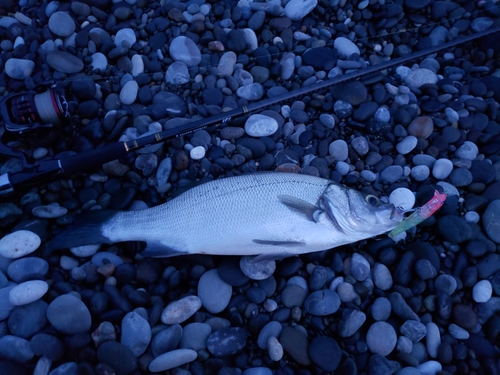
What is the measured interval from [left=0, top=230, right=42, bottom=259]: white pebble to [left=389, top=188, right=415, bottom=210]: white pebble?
9.81 ft

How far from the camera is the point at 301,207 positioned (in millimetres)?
2725

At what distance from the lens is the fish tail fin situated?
272 centimetres

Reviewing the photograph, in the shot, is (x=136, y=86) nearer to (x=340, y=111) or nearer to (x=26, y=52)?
(x=26, y=52)

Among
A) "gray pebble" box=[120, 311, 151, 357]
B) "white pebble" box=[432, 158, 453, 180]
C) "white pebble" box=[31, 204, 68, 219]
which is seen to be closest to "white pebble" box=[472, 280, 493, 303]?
"white pebble" box=[432, 158, 453, 180]

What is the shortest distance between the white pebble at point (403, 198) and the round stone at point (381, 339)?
104cm

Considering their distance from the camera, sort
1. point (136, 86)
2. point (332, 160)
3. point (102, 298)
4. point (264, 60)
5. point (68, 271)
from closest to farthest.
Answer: point (102, 298), point (68, 271), point (332, 160), point (136, 86), point (264, 60)

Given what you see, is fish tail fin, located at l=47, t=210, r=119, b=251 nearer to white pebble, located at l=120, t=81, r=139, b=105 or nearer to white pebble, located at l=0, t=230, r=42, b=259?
white pebble, located at l=0, t=230, r=42, b=259

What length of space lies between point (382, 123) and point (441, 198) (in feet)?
3.25

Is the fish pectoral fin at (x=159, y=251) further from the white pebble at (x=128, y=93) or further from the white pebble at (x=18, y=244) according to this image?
the white pebble at (x=128, y=93)

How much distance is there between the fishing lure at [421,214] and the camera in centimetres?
276

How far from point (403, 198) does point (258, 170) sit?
1313mm

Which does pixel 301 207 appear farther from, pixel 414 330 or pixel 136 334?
pixel 136 334

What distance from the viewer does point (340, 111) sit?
3500 millimetres

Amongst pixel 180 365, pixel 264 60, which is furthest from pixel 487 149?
pixel 180 365
